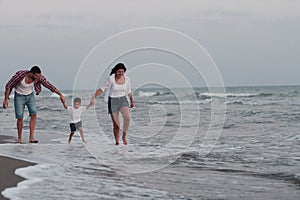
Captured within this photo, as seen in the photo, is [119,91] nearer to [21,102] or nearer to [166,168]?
[21,102]

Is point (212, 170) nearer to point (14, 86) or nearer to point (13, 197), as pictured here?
point (13, 197)

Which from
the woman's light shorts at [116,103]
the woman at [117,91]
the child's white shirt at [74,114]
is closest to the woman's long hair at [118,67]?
the woman at [117,91]

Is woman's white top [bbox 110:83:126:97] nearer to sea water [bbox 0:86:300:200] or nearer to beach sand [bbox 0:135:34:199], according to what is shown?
sea water [bbox 0:86:300:200]

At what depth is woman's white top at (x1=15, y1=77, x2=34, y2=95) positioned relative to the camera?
32.1 ft

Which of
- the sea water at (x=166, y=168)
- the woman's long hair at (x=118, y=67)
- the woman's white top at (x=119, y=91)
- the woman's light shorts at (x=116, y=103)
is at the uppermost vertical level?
the woman's long hair at (x=118, y=67)

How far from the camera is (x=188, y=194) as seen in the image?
5.51 meters

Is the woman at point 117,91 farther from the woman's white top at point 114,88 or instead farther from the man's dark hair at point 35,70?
the man's dark hair at point 35,70

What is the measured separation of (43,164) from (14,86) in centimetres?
298

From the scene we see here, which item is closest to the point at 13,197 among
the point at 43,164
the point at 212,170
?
the point at 43,164

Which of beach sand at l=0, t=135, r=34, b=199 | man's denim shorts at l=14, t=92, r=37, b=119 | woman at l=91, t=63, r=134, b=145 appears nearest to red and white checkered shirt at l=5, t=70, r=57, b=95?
man's denim shorts at l=14, t=92, r=37, b=119

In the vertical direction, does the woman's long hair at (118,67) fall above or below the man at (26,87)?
above

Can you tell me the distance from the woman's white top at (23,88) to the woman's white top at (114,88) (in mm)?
1521

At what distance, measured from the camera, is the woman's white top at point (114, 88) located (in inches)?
368

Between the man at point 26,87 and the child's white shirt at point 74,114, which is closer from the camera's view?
the man at point 26,87
